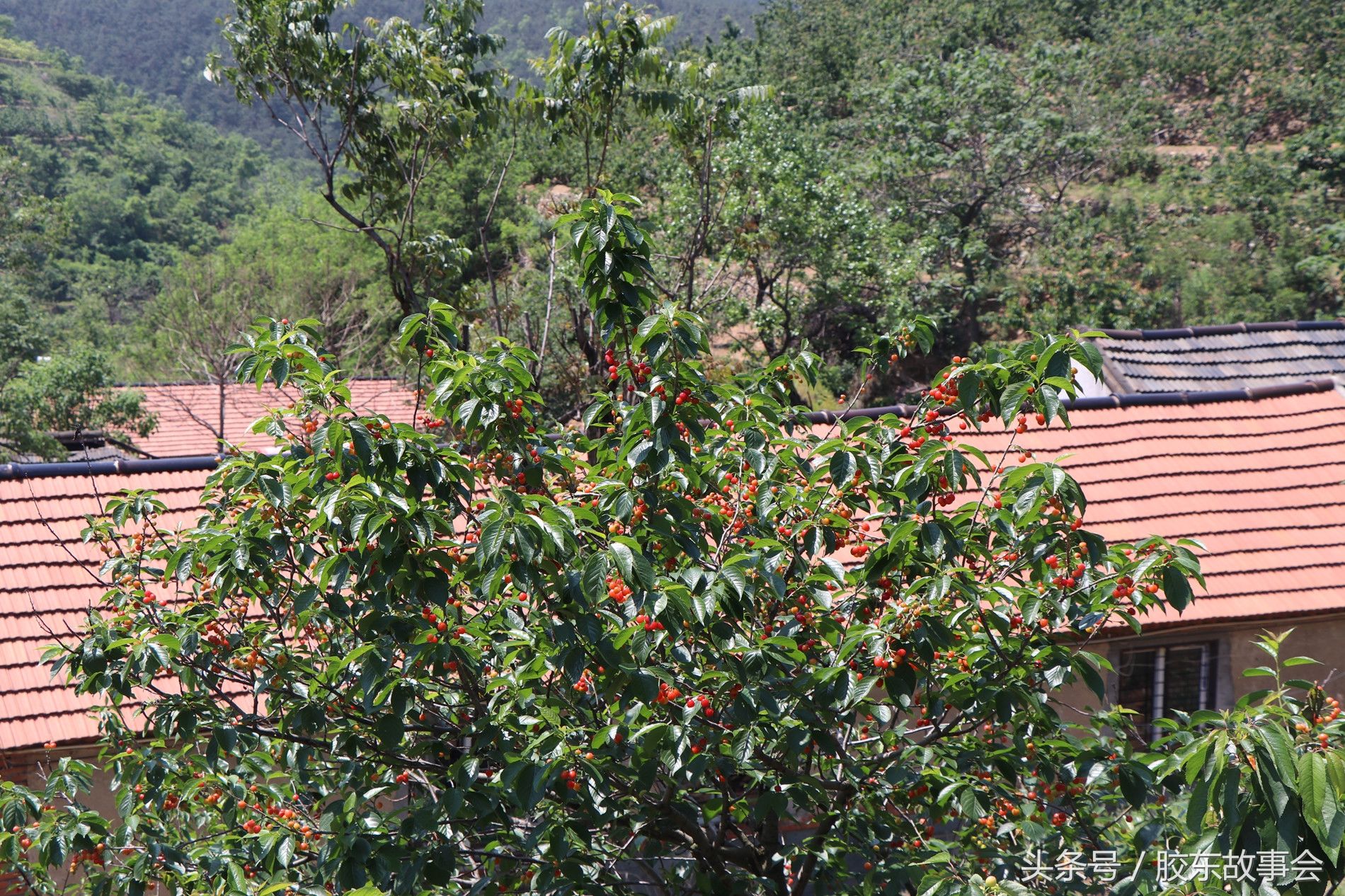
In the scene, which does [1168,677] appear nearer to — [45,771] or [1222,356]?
[1222,356]

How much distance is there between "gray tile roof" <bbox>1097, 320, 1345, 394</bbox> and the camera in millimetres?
10578

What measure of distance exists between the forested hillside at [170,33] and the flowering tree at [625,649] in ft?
288

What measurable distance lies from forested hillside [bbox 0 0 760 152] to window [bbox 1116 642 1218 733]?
85.9m

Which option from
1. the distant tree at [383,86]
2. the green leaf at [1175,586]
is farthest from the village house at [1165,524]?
the green leaf at [1175,586]

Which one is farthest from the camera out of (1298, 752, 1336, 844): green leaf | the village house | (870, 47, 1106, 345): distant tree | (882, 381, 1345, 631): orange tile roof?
(870, 47, 1106, 345): distant tree

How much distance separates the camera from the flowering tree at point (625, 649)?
319 cm

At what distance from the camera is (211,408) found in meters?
18.6

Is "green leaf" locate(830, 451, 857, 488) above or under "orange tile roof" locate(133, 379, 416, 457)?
under

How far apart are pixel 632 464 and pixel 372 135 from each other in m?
6.20

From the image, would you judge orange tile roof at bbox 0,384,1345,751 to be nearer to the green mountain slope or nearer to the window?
the window

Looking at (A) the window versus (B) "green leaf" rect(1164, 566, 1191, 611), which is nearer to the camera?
(B) "green leaf" rect(1164, 566, 1191, 611)

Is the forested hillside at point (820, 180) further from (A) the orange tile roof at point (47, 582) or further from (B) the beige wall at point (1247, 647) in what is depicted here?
(B) the beige wall at point (1247, 647)

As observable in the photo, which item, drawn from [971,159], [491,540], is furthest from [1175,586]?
[971,159]

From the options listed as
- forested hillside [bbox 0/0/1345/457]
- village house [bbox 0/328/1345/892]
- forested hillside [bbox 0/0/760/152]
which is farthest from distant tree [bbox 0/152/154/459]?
forested hillside [bbox 0/0/760/152]
